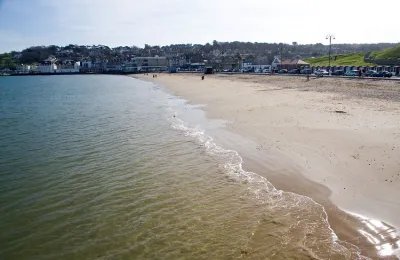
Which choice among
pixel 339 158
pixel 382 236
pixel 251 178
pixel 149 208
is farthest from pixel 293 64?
pixel 382 236

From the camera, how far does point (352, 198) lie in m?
9.51

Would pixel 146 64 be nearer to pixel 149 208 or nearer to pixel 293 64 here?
pixel 293 64

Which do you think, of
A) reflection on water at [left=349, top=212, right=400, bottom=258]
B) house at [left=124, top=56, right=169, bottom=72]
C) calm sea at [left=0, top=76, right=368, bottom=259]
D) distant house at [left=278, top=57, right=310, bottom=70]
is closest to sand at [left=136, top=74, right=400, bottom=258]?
reflection on water at [left=349, top=212, right=400, bottom=258]

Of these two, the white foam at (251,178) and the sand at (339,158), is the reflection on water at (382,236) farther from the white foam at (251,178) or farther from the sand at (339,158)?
the white foam at (251,178)

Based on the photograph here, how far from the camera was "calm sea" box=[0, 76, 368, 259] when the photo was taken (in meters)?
7.61

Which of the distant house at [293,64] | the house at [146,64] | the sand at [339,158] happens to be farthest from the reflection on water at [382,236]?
the house at [146,64]

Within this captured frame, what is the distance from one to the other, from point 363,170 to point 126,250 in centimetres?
864

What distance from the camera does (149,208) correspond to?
9.91 metres

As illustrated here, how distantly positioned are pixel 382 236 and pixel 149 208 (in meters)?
6.30

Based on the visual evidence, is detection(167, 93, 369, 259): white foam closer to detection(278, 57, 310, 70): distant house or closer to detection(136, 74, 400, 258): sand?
detection(136, 74, 400, 258): sand

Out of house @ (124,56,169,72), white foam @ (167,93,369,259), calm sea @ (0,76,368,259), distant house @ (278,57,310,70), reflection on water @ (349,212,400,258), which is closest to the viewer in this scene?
reflection on water @ (349,212,400,258)

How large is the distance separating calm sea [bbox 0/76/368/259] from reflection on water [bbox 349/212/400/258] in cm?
61

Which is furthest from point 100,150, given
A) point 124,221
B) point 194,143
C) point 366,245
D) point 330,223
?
point 366,245

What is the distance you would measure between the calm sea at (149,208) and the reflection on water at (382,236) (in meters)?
0.61
